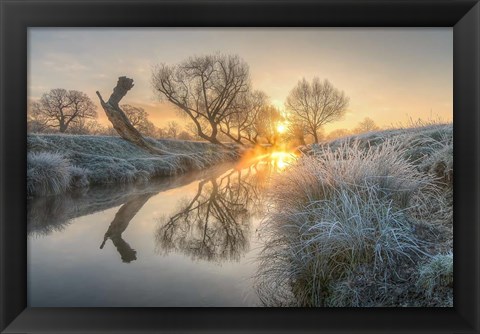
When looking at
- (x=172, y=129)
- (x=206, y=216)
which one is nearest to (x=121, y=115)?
(x=172, y=129)

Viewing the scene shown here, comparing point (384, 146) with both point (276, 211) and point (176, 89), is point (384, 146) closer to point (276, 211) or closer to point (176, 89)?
point (276, 211)

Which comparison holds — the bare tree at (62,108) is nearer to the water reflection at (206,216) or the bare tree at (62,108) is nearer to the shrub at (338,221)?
the water reflection at (206,216)

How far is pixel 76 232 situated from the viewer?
184 cm

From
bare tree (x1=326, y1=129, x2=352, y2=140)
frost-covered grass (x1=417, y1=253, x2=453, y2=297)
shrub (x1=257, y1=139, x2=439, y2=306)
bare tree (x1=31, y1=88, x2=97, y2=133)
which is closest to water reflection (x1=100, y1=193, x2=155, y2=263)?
bare tree (x1=31, y1=88, x2=97, y2=133)

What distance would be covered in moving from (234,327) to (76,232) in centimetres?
104

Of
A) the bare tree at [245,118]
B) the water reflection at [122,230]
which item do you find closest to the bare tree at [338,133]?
the bare tree at [245,118]

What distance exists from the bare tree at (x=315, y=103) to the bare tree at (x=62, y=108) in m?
1.18

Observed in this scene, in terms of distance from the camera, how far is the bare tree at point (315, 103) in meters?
1.85

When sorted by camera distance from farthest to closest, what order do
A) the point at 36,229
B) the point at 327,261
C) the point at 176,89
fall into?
the point at 176,89, the point at 36,229, the point at 327,261

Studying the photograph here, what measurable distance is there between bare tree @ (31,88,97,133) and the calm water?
434 millimetres

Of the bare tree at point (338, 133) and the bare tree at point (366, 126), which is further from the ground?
the bare tree at point (366, 126)

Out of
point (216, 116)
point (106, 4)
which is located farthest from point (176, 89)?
point (106, 4)

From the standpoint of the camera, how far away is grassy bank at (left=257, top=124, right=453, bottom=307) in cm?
166

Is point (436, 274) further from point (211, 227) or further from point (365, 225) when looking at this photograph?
point (211, 227)
